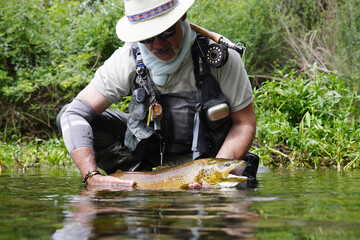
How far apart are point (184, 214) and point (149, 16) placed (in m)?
2.03

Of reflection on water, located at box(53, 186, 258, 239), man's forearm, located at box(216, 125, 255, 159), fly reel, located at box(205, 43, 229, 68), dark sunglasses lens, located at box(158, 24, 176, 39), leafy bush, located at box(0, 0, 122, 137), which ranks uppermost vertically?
leafy bush, located at box(0, 0, 122, 137)

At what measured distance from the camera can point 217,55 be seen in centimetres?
364

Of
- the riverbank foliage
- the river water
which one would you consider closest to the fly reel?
the river water

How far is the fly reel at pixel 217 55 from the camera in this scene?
11.9 ft

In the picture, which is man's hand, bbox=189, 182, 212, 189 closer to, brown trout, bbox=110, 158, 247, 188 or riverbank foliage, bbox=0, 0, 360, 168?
brown trout, bbox=110, 158, 247, 188

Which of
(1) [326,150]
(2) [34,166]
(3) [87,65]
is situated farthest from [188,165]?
(3) [87,65]

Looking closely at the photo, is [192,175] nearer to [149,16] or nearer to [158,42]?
[158,42]

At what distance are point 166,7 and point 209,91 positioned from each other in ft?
2.64

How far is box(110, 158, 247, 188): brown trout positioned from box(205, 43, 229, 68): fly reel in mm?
844

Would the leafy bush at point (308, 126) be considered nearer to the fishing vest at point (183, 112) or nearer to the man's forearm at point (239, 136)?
the man's forearm at point (239, 136)

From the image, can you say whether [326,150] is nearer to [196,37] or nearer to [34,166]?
[196,37]

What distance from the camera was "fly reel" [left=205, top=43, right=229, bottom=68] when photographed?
3621 mm

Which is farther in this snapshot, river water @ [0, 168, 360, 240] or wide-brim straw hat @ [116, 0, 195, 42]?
wide-brim straw hat @ [116, 0, 195, 42]

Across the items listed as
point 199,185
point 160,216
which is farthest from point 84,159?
point 160,216
